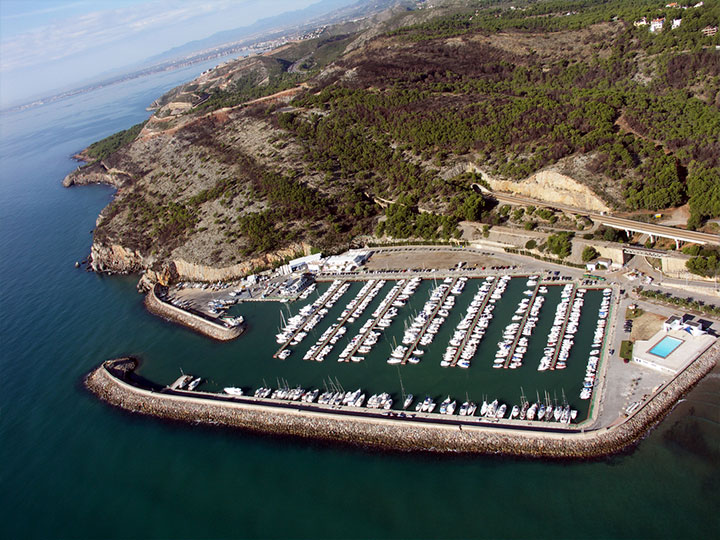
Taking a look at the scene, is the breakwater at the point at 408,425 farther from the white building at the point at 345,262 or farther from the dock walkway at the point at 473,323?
the white building at the point at 345,262

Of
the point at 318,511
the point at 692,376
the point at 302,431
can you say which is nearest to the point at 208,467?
the point at 302,431

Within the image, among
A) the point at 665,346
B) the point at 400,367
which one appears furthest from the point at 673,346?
the point at 400,367

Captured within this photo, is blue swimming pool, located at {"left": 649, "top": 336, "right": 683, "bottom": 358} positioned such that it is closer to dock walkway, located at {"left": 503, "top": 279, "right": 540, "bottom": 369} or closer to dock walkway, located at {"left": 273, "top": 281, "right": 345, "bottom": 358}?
dock walkway, located at {"left": 503, "top": 279, "right": 540, "bottom": 369}

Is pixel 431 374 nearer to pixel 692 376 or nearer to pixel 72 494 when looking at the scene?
pixel 692 376

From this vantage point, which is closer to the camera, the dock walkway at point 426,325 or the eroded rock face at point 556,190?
the dock walkway at point 426,325

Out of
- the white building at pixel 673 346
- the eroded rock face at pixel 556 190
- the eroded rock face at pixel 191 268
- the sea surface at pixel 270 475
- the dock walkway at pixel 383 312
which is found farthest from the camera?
the eroded rock face at pixel 191 268

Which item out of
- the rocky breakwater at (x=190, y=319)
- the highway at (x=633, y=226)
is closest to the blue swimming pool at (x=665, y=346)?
the highway at (x=633, y=226)

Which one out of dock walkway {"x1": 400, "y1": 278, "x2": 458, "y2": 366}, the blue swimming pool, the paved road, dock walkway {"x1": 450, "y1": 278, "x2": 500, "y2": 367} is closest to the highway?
the paved road

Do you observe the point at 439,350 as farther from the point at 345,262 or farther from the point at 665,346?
the point at 345,262

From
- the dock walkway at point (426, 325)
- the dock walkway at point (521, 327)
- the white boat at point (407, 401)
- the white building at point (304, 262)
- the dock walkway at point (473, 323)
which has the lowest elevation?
the dock walkway at point (521, 327)
